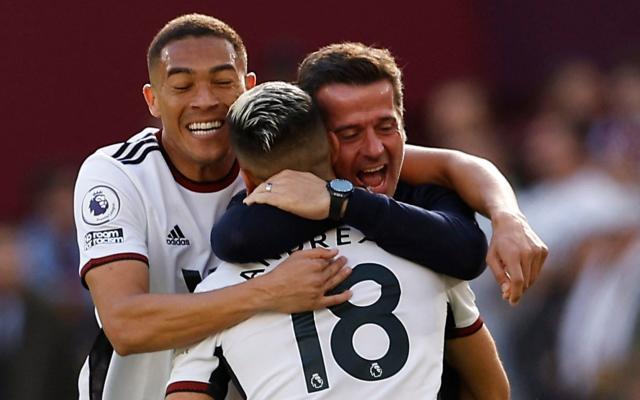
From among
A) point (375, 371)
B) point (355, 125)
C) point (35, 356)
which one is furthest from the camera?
point (35, 356)

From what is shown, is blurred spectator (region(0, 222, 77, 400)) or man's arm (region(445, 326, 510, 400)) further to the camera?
blurred spectator (region(0, 222, 77, 400))

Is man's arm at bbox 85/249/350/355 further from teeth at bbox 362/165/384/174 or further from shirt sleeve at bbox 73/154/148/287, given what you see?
teeth at bbox 362/165/384/174

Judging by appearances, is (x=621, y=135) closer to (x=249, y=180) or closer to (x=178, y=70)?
(x=178, y=70)

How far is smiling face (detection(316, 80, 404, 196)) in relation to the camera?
3896 mm

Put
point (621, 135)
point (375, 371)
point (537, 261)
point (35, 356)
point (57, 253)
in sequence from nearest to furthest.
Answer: point (375, 371)
point (537, 261)
point (621, 135)
point (35, 356)
point (57, 253)

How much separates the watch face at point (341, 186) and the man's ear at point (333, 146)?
21cm

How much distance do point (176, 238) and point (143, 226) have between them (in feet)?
0.41

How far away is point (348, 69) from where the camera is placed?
13.0 feet

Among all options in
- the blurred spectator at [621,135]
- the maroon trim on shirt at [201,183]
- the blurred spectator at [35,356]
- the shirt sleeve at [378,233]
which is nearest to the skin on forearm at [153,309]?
the shirt sleeve at [378,233]

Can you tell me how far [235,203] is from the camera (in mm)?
3914

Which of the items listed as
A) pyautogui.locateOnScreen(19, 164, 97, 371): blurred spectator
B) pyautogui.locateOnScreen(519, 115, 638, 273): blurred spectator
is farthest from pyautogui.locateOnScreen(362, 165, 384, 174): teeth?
pyautogui.locateOnScreen(19, 164, 97, 371): blurred spectator

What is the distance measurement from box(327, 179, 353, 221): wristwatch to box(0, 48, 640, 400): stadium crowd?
3.89m

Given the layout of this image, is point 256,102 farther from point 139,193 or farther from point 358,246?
point 139,193

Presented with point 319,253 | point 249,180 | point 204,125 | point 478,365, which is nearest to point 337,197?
point 319,253
